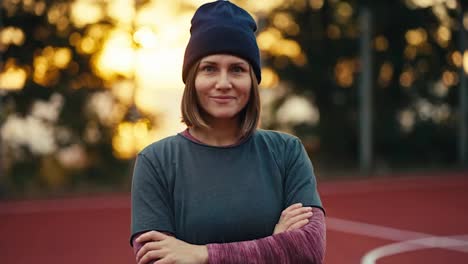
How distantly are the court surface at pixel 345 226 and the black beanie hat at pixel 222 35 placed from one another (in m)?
4.09

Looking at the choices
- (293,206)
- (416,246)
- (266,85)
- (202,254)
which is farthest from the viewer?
(266,85)

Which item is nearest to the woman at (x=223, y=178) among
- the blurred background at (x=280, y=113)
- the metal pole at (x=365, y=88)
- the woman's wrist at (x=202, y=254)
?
the woman's wrist at (x=202, y=254)

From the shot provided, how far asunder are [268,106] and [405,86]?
10.5 feet

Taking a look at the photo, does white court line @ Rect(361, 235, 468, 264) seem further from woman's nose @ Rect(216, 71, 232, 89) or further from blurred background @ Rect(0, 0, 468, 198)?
woman's nose @ Rect(216, 71, 232, 89)

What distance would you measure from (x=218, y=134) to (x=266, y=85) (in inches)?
426

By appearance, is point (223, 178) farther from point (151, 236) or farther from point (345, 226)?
point (345, 226)

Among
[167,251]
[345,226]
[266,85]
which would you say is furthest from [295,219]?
[266,85]

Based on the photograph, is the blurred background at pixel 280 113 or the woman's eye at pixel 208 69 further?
the blurred background at pixel 280 113

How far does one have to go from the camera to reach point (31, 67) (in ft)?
36.2

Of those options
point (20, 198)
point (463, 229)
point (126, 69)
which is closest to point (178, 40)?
point (126, 69)

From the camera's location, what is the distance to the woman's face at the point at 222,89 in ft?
5.68

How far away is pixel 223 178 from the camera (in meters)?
1.67

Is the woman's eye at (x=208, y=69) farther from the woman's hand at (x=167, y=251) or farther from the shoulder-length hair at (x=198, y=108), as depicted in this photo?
the woman's hand at (x=167, y=251)

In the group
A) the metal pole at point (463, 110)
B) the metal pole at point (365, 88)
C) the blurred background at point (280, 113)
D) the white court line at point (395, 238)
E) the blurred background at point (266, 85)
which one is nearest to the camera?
the white court line at point (395, 238)
